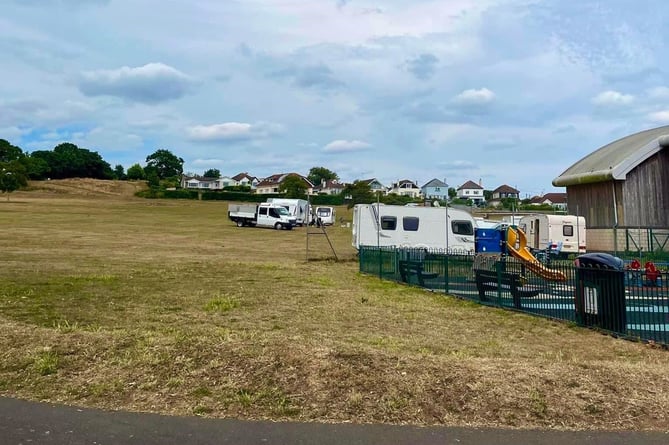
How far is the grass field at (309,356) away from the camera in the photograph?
4848mm

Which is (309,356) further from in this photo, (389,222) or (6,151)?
(6,151)

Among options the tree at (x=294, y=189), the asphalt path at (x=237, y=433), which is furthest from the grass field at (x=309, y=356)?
the tree at (x=294, y=189)

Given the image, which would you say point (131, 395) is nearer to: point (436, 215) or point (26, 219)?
point (436, 215)

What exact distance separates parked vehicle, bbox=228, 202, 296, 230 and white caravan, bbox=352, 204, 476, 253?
79.9ft

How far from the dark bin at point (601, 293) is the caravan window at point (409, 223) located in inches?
629

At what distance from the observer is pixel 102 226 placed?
45.3 m

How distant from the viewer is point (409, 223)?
2614 cm

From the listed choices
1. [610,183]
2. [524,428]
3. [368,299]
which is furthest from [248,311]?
[610,183]

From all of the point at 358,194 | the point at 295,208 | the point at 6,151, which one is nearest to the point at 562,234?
the point at 295,208

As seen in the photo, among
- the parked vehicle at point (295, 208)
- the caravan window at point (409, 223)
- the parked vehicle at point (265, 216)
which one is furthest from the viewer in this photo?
the parked vehicle at point (295, 208)

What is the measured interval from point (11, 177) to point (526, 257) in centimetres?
7514

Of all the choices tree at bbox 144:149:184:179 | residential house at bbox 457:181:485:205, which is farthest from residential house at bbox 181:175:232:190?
residential house at bbox 457:181:485:205

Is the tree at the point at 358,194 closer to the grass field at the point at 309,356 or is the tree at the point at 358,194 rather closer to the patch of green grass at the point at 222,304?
the grass field at the point at 309,356

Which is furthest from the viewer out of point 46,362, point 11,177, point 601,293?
point 11,177
